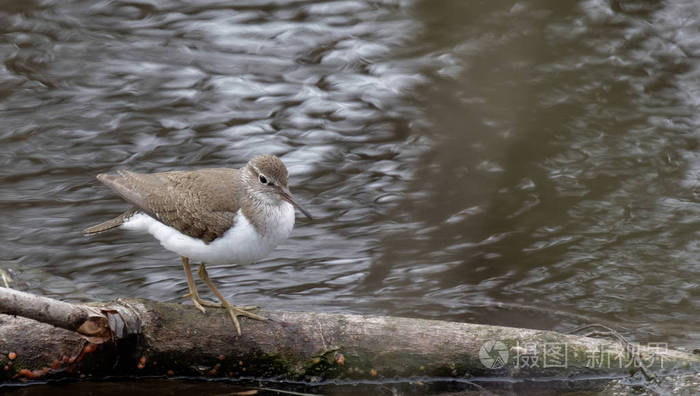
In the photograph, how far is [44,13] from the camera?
10.5m

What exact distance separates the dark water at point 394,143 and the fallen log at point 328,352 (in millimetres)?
930

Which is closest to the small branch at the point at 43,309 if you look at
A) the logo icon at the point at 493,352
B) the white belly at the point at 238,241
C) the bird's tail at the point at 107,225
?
the white belly at the point at 238,241

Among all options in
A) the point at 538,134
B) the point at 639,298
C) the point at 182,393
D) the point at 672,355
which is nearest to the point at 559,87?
the point at 538,134

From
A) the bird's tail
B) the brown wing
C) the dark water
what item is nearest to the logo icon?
the dark water

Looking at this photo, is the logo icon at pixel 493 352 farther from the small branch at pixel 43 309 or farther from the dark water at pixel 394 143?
the small branch at pixel 43 309

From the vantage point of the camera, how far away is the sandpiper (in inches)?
185

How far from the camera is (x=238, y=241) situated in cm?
464

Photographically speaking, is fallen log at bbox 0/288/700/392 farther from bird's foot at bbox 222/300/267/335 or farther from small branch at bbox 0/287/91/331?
small branch at bbox 0/287/91/331

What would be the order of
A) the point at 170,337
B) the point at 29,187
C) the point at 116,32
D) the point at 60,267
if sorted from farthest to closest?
the point at 116,32 → the point at 29,187 → the point at 60,267 → the point at 170,337

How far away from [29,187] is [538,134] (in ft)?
16.0

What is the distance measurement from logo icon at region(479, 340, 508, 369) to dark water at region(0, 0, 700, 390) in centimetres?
121

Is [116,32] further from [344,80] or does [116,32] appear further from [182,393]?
[182,393]

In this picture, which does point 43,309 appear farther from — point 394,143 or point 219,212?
point 394,143

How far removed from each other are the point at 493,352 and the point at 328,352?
0.90 m
